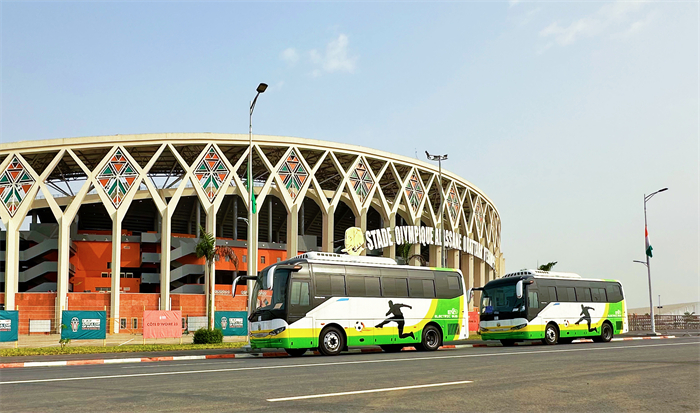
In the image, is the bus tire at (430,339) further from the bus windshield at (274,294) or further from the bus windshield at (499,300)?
the bus windshield at (274,294)

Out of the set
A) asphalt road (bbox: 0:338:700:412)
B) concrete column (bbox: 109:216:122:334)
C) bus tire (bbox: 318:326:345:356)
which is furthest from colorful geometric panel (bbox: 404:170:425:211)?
asphalt road (bbox: 0:338:700:412)

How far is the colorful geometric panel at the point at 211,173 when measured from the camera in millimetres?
49062

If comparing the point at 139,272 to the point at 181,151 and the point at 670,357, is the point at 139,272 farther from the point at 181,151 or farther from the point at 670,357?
the point at 670,357

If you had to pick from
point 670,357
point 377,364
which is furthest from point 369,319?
point 670,357

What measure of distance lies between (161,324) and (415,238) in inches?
1220

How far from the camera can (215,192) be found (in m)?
49.2

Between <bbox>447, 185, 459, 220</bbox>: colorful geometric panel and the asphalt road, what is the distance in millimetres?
51028

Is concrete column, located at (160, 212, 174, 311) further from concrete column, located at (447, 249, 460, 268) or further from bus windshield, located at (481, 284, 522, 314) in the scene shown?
concrete column, located at (447, 249, 460, 268)

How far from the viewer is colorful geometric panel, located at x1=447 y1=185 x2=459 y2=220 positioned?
66.0m

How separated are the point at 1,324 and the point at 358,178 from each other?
104ft

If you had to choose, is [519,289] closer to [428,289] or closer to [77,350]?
[428,289]

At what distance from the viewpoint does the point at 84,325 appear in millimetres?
32625

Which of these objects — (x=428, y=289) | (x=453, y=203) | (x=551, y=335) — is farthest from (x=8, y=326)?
(x=453, y=203)

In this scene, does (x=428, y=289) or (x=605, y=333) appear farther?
(x=605, y=333)
